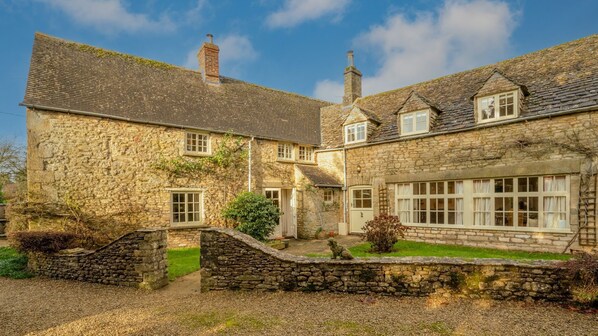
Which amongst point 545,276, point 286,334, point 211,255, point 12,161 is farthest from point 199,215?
point 12,161

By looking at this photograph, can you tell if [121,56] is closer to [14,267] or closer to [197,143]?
[197,143]

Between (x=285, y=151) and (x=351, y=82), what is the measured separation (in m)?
6.55

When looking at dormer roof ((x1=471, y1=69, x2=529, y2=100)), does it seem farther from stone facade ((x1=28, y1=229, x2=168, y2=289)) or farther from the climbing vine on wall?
stone facade ((x1=28, y1=229, x2=168, y2=289))

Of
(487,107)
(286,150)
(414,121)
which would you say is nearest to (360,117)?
(414,121)

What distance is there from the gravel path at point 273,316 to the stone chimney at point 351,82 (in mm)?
14316

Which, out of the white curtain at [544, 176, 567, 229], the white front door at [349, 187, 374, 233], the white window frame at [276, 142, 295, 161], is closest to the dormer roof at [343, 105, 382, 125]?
the white window frame at [276, 142, 295, 161]

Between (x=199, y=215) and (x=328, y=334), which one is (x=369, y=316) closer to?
(x=328, y=334)

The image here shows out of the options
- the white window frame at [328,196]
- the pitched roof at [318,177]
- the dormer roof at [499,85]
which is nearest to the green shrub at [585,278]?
the dormer roof at [499,85]

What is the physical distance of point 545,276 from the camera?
5.80 meters

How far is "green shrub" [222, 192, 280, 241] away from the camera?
12109 millimetres

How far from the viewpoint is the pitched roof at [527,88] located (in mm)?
10562

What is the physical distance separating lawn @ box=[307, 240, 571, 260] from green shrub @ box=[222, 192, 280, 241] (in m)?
2.64

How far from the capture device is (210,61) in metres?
16.5

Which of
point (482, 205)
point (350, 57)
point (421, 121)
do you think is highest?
point (350, 57)
